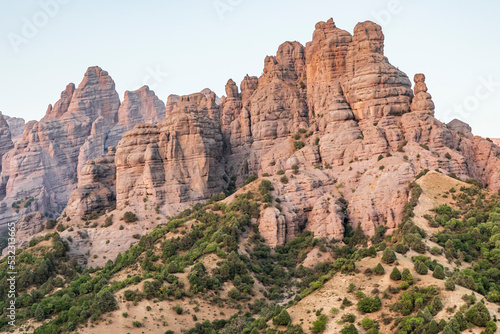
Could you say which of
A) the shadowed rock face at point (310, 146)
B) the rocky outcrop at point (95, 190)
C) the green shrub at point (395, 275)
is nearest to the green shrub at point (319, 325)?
the green shrub at point (395, 275)

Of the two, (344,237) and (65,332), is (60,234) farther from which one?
(344,237)

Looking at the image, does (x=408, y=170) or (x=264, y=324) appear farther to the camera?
(x=408, y=170)

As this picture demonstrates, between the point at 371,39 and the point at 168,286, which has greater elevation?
the point at 371,39

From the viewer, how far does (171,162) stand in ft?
423

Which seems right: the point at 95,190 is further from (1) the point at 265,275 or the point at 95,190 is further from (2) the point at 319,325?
(2) the point at 319,325

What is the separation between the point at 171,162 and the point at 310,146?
3210 cm

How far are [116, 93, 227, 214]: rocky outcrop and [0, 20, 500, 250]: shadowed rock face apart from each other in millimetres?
256

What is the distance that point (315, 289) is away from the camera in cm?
7394

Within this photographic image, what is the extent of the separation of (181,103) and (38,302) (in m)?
62.3

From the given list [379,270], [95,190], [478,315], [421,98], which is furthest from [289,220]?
[95,190]

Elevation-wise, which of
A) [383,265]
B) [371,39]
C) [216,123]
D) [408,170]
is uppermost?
[371,39]

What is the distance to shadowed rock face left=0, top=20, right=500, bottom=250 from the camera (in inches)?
4094

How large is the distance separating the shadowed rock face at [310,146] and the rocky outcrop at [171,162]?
26 centimetres

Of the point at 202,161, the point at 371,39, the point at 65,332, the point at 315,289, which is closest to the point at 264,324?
the point at 315,289
